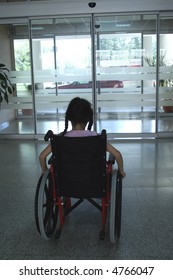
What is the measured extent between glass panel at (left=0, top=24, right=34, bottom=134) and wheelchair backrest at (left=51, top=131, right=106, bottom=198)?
4.10 metres

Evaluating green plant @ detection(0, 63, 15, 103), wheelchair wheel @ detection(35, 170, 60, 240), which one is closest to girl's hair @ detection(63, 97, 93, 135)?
wheelchair wheel @ detection(35, 170, 60, 240)

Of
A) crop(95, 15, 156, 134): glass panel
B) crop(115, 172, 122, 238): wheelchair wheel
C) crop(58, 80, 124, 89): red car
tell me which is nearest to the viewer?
crop(115, 172, 122, 238): wheelchair wheel

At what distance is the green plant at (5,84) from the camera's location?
19.3ft

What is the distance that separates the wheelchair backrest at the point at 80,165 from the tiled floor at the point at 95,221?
392mm

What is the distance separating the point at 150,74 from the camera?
19.2ft

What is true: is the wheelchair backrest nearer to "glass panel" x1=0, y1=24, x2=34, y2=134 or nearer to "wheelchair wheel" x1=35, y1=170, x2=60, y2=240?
"wheelchair wheel" x1=35, y1=170, x2=60, y2=240

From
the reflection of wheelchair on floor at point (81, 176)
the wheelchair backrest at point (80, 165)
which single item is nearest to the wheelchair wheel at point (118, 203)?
the reflection of wheelchair on floor at point (81, 176)

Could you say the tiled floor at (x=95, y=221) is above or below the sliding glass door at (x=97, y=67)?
below

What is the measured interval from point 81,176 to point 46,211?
0.45 metres

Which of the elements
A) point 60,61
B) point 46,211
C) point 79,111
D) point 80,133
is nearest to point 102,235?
point 46,211

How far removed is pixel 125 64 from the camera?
5852mm

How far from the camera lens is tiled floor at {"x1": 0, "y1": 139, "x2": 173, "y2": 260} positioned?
2256mm

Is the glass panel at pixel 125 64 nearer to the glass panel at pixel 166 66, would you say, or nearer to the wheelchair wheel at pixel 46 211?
the glass panel at pixel 166 66

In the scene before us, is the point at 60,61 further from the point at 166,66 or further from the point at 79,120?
the point at 79,120
